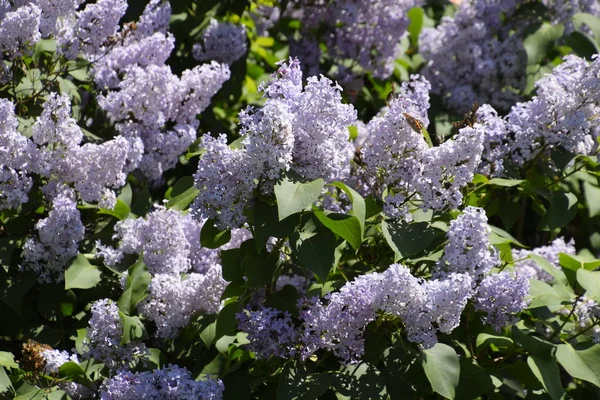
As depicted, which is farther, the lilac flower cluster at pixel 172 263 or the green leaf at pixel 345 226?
the lilac flower cluster at pixel 172 263

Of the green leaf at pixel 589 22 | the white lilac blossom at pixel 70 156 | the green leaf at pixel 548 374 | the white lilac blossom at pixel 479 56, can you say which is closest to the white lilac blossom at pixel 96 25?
the white lilac blossom at pixel 70 156

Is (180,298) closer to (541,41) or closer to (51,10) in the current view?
(51,10)

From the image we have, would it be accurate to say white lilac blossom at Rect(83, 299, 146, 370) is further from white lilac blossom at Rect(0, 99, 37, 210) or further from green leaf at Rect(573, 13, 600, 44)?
green leaf at Rect(573, 13, 600, 44)

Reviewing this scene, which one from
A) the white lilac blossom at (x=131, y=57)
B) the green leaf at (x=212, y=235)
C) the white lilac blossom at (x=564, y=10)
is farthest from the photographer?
the white lilac blossom at (x=564, y=10)

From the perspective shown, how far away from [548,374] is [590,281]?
0.98 ft

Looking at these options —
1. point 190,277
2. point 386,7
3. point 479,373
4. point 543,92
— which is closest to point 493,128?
point 543,92

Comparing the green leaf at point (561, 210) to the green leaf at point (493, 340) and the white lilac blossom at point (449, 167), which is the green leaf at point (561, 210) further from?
the white lilac blossom at point (449, 167)

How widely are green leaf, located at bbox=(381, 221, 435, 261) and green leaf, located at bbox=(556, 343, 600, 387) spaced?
549mm

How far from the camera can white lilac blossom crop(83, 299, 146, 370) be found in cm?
266

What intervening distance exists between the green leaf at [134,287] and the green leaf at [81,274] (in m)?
0.18

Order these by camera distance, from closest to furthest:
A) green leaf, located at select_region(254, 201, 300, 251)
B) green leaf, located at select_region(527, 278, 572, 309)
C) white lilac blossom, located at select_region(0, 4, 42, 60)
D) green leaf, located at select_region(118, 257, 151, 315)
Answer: green leaf, located at select_region(254, 201, 300, 251)
green leaf, located at select_region(527, 278, 572, 309)
green leaf, located at select_region(118, 257, 151, 315)
white lilac blossom, located at select_region(0, 4, 42, 60)

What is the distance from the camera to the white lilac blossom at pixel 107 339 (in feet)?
8.74

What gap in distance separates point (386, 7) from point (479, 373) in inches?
93.8

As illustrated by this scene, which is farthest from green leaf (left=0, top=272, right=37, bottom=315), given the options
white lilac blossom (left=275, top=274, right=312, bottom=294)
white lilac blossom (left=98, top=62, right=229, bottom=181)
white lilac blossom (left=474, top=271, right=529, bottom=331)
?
white lilac blossom (left=474, top=271, right=529, bottom=331)
